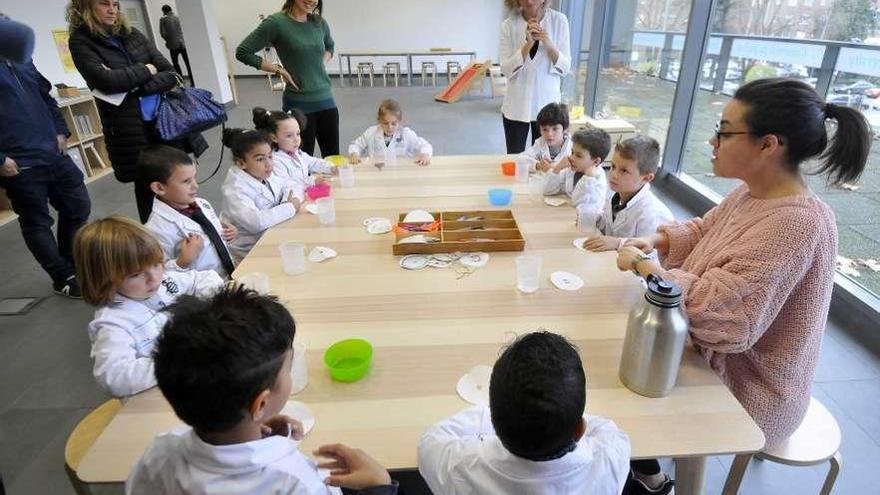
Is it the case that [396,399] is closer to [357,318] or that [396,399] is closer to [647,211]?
[357,318]

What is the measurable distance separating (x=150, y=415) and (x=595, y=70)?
21.6 feet

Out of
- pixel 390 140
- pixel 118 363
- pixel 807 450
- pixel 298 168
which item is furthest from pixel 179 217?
pixel 807 450

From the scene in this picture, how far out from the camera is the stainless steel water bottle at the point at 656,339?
1.04 m

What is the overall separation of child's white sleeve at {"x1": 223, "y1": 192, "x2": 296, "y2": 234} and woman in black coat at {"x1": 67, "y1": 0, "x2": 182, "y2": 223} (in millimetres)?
669

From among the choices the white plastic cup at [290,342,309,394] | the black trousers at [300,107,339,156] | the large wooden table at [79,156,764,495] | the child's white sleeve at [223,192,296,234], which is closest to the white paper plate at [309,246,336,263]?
the large wooden table at [79,156,764,495]

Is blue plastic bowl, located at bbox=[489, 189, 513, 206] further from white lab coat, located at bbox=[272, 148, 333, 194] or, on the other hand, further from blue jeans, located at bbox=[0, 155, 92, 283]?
blue jeans, located at bbox=[0, 155, 92, 283]

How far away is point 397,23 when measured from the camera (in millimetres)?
11695

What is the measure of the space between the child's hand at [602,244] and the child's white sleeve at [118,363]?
1457 mm

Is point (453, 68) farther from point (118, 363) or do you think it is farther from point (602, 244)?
point (118, 363)

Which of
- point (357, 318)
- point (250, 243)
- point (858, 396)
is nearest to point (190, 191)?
point (250, 243)

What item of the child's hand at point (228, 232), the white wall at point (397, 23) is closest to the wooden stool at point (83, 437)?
the child's hand at point (228, 232)

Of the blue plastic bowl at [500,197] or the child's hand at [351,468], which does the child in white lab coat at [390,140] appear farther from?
the child's hand at [351,468]

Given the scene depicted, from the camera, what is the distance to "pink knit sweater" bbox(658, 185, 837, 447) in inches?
43.1

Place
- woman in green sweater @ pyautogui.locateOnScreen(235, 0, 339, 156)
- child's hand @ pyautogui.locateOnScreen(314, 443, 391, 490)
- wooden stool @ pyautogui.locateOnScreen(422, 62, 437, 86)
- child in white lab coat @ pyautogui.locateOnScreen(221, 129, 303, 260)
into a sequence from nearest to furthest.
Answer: child's hand @ pyautogui.locateOnScreen(314, 443, 391, 490)
child in white lab coat @ pyautogui.locateOnScreen(221, 129, 303, 260)
woman in green sweater @ pyautogui.locateOnScreen(235, 0, 339, 156)
wooden stool @ pyautogui.locateOnScreen(422, 62, 437, 86)
